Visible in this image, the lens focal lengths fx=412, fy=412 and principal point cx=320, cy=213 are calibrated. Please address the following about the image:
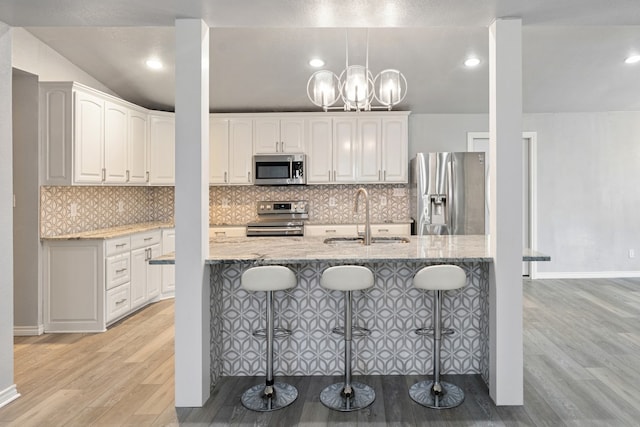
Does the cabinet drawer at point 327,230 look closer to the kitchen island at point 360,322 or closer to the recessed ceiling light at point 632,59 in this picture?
the kitchen island at point 360,322

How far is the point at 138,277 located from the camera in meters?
4.31

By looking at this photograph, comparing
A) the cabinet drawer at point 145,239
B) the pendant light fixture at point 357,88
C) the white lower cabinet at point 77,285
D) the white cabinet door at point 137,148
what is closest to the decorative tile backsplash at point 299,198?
the white cabinet door at point 137,148

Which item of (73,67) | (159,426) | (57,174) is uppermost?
(73,67)

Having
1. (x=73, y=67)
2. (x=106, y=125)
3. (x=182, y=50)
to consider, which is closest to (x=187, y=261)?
(x=182, y=50)

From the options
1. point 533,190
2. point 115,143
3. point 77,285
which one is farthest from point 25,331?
point 533,190

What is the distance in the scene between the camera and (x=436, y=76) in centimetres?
451

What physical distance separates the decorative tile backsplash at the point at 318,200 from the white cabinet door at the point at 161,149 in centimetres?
77

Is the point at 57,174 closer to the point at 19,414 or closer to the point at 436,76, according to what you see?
the point at 19,414

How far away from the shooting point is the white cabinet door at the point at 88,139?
12.5ft

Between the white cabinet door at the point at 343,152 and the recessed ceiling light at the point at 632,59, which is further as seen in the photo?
the white cabinet door at the point at 343,152

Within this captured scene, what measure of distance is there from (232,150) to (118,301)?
7.49 ft

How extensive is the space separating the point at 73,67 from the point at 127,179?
1210 mm

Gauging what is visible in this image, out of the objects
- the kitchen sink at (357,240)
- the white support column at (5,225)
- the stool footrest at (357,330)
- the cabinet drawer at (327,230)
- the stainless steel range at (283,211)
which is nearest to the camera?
the white support column at (5,225)

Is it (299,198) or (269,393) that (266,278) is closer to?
(269,393)
